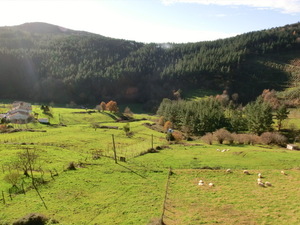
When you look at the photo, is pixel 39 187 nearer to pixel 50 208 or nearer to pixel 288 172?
pixel 50 208

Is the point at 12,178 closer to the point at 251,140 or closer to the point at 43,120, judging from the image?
the point at 251,140

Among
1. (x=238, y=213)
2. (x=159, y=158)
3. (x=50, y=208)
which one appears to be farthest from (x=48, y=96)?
(x=238, y=213)

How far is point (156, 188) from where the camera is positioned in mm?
36781

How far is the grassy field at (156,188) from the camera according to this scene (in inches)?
1115

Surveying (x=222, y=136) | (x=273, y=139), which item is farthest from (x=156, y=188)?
(x=273, y=139)

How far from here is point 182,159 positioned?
2098 inches

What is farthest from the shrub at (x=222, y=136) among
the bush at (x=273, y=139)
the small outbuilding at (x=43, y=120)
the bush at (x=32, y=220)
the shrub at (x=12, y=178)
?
the small outbuilding at (x=43, y=120)

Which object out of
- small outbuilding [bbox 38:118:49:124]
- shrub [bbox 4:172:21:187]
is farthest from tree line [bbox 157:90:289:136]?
shrub [bbox 4:172:21:187]

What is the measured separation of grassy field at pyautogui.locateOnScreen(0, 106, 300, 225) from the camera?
2833cm

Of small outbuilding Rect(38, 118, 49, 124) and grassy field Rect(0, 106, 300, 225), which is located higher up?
grassy field Rect(0, 106, 300, 225)

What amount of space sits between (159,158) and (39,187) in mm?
27796

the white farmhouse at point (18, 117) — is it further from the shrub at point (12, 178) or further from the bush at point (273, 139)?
the bush at point (273, 139)

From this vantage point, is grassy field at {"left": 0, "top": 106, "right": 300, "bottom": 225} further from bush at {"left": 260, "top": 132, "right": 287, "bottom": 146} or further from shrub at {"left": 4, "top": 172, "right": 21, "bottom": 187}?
bush at {"left": 260, "top": 132, "right": 287, "bottom": 146}

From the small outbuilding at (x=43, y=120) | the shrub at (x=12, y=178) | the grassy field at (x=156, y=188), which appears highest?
the shrub at (x=12, y=178)
